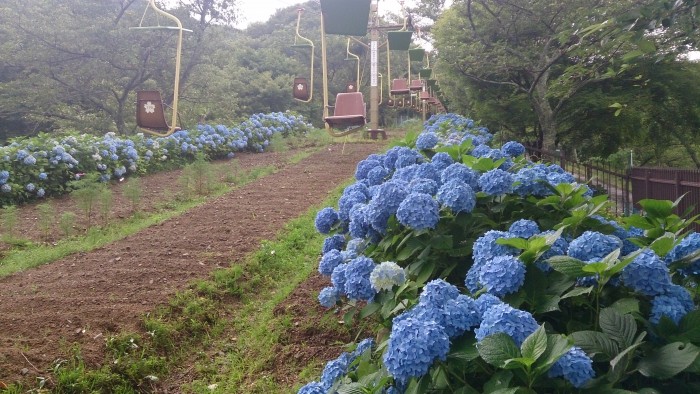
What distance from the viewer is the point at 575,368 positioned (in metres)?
1.16

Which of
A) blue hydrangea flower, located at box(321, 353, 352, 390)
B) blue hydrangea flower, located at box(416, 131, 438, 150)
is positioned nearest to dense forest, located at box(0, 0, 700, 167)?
blue hydrangea flower, located at box(416, 131, 438, 150)

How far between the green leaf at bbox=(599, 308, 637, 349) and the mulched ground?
2.38m

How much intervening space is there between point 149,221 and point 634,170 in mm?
5410

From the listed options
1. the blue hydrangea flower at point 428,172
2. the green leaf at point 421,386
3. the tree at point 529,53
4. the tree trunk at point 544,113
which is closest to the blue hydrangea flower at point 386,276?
the green leaf at point 421,386

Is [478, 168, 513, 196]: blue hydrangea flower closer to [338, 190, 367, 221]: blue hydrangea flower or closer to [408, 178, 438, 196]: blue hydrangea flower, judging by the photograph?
[408, 178, 438, 196]: blue hydrangea flower

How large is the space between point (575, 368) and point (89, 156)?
830cm

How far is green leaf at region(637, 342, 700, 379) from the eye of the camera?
1203 mm

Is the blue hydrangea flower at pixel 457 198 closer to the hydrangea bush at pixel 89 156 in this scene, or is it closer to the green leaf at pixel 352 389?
the green leaf at pixel 352 389

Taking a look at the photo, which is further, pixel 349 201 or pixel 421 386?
pixel 349 201

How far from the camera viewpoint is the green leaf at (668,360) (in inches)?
47.4

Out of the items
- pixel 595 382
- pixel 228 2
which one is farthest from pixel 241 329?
pixel 228 2

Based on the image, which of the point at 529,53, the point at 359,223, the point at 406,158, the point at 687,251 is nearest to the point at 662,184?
the point at 529,53

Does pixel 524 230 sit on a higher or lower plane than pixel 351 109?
lower

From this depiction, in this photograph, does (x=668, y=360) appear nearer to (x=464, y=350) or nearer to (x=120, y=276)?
(x=464, y=350)
